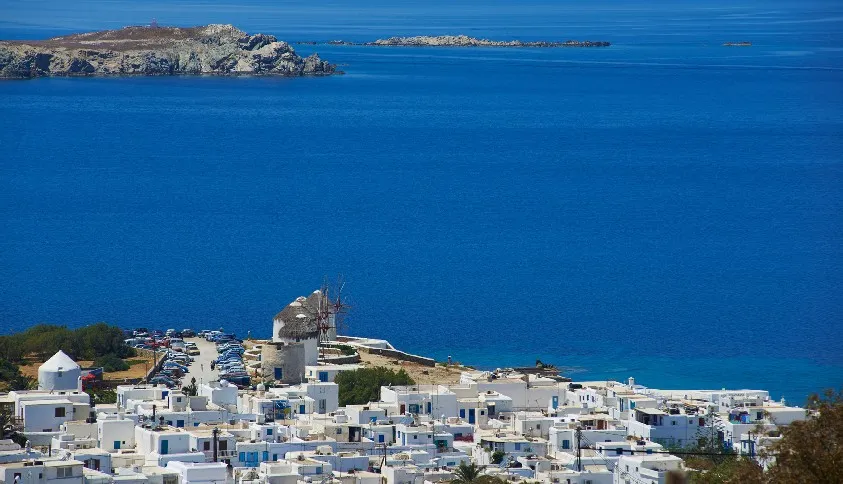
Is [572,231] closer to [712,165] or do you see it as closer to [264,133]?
[712,165]

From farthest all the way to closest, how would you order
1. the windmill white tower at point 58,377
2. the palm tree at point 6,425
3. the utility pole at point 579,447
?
A: the windmill white tower at point 58,377
the palm tree at point 6,425
the utility pole at point 579,447

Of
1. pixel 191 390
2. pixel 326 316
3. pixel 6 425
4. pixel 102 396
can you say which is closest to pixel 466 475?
pixel 6 425

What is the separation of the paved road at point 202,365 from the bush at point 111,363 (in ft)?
4.60

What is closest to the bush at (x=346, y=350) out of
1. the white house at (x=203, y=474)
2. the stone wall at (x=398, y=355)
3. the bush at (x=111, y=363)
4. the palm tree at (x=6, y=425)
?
the stone wall at (x=398, y=355)

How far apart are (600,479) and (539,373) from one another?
15.0 m

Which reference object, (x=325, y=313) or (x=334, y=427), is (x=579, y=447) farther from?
(x=325, y=313)

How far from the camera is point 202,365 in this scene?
40031mm

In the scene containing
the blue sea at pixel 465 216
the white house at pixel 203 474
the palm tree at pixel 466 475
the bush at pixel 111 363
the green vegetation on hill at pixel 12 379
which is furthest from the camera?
the blue sea at pixel 465 216

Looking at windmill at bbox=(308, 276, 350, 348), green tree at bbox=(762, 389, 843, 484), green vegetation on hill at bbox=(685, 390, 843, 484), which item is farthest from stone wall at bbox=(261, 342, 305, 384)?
green tree at bbox=(762, 389, 843, 484)

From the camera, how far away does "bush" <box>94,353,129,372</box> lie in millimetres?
39406

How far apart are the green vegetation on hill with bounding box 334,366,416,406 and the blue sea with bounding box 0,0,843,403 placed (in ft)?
27.9

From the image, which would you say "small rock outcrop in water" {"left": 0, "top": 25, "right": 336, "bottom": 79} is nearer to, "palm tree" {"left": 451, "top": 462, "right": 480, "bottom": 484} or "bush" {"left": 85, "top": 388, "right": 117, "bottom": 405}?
"bush" {"left": 85, "top": 388, "right": 117, "bottom": 405}

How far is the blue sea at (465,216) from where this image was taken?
172 ft

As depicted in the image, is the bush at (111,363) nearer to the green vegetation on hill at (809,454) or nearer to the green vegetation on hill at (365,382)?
the green vegetation on hill at (365,382)
